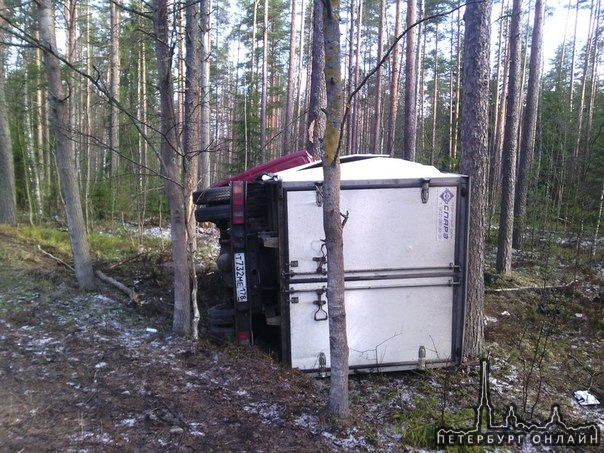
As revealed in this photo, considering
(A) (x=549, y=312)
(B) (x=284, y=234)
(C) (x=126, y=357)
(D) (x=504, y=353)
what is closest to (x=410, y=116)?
(A) (x=549, y=312)

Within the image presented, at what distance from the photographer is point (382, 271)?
476 cm

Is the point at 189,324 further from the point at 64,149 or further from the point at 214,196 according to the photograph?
the point at 64,149

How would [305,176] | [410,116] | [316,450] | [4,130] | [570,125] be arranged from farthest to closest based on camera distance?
[570,125] < [410,116] < [4,130] < [305,176] < [316,450]

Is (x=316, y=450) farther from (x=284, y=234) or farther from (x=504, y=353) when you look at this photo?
(x=504, y=353)

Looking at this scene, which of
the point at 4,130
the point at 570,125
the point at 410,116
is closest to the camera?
the point at 4,130

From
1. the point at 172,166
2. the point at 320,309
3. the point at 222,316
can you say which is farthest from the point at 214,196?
the point at 320,309

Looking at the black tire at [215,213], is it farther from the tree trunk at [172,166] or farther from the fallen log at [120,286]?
the fallen log at [120,286]

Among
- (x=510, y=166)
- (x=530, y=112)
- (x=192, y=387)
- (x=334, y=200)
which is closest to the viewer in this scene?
(x=334, y=200)

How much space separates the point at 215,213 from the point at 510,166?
9.04m

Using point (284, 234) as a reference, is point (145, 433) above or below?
below

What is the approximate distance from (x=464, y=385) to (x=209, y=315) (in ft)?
9.94

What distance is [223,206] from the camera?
16.8ft

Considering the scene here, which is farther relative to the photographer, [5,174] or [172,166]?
[5,174]

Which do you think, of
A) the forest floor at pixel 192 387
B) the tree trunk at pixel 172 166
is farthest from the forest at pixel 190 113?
the forest floor at pixel 192 387
